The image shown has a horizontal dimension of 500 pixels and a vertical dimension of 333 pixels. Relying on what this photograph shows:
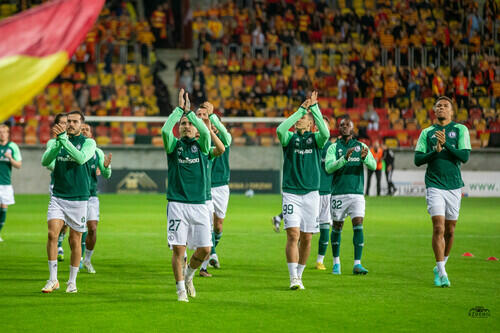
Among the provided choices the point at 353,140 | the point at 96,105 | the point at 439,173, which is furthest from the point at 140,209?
the point at 439,173

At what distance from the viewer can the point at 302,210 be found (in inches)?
430

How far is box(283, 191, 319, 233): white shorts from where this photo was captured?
10789 mm

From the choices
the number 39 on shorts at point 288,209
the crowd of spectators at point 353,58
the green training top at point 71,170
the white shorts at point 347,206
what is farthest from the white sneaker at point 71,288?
the crowd of spectators at point 353,58

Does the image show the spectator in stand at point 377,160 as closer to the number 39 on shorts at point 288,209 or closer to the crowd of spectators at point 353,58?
the crowd of spectators at point 353,58

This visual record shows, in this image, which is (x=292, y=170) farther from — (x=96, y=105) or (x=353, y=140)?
(x=96, y=105)

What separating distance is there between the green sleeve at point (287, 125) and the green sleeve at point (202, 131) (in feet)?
4.47

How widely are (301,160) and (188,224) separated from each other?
208 cm

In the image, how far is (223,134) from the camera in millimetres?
11641

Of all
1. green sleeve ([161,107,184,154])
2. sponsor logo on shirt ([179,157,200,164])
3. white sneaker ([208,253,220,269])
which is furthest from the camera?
white sneaker ([208,253,220,269])

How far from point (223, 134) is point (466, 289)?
4.02 metres

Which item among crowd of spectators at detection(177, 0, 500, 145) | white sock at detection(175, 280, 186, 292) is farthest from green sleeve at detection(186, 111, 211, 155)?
crowd of spectators at detection(177, 0, 500, 145)

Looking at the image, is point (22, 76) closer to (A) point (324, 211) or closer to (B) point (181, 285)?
(B) point (181, 285)

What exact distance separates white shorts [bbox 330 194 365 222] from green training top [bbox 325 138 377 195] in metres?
0.08

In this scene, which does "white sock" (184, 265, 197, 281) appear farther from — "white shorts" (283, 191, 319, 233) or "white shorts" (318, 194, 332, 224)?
"white shorts" (318, 194, 332, 224)
